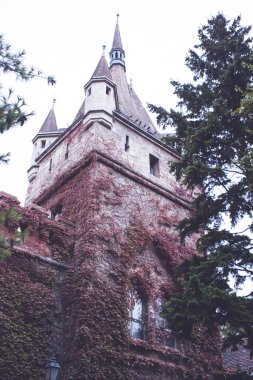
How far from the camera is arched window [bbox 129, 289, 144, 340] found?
1376 centimetres

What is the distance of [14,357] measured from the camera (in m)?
11.0

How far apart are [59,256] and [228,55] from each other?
8119 mm

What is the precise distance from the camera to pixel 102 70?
19.3 m

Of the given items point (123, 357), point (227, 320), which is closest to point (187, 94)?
point (227, 320)

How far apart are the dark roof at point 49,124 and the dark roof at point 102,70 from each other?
Answer: 175 inches

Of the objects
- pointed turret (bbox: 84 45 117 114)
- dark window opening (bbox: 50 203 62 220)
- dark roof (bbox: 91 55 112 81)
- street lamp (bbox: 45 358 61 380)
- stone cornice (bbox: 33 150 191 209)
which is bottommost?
street lamp (bbox: 45 358 61 380)

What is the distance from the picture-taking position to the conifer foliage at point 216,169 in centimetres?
977

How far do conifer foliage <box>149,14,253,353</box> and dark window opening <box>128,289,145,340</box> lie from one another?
2.08 m

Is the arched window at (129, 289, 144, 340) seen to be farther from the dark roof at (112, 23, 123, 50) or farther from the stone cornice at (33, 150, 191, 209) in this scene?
the dark roof at (112, 23, 123, 50)

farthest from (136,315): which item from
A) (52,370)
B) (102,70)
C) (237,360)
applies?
(102,70)

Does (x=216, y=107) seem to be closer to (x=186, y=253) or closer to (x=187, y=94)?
(x=187, y=94)

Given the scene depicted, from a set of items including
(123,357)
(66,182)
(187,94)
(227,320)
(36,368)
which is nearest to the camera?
(227,320)

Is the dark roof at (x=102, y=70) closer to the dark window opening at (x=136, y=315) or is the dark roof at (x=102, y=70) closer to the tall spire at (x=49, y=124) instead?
the tall spire at (x=49, y=124)

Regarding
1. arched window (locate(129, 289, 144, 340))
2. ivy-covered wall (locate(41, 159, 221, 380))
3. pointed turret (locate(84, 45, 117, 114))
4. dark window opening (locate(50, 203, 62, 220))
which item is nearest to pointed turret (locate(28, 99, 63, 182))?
ivy-covered wall (locate(41, 159, 221, 380))
